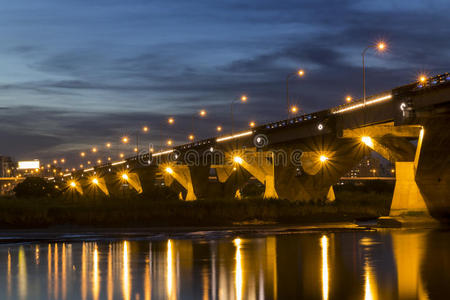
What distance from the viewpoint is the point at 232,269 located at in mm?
24625

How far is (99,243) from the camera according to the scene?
3909cm

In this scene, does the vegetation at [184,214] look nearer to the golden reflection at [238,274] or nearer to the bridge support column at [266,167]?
the bridge support column at [266,167]

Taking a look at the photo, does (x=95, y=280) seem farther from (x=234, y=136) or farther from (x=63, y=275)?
(x=234, y=136)

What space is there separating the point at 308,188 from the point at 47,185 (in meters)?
85.9

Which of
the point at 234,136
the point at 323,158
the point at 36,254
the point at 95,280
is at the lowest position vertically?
the point at 95,280

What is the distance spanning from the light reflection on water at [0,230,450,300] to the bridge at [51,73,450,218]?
13143 mm

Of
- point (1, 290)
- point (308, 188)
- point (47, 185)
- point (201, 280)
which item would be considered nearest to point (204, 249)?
point (201, 280)

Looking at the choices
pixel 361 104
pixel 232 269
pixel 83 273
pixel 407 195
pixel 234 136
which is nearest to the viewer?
pixel 83 273

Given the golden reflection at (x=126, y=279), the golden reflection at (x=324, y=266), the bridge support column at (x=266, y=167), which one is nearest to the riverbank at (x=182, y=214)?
the bridge support column at (x=266, y=167)

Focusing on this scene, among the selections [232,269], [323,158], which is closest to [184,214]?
[323,158]

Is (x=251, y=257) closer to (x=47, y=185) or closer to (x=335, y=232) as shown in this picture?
(x=335, y=232)

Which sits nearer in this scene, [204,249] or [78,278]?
[78,278]

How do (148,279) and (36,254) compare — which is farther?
(36,254)

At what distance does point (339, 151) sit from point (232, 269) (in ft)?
170
